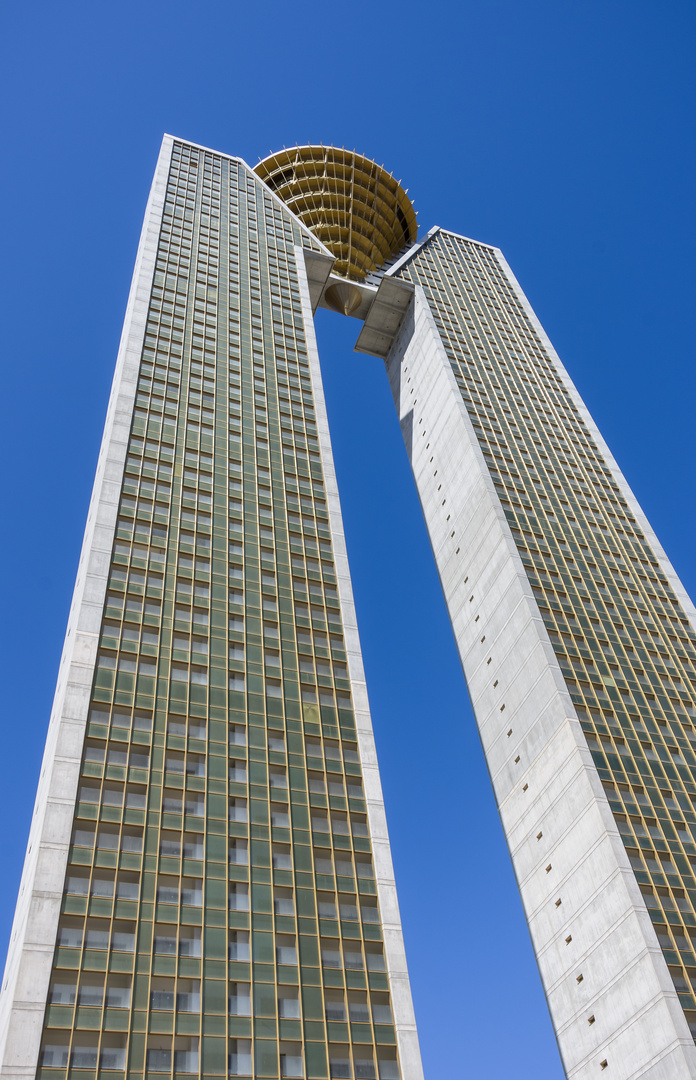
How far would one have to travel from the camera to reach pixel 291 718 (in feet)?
130

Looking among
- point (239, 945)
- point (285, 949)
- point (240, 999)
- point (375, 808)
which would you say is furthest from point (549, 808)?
point (240, 999)

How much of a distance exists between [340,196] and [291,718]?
7631 cm

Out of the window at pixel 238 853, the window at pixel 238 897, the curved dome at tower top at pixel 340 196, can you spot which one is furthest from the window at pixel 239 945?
the curved dome at tower top at pixel 340 196

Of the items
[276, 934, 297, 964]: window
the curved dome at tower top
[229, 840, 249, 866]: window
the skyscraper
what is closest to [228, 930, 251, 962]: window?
the skyscraper

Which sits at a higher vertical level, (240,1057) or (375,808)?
(375,808)

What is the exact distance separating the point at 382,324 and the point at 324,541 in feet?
153

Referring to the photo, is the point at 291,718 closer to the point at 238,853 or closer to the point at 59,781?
the point at 238,853

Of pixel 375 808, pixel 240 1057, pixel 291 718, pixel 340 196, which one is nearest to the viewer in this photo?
pixel 240 1057

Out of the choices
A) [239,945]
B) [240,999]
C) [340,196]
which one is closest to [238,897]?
[239,945]

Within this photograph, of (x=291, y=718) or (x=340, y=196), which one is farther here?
(x=340, y=196)

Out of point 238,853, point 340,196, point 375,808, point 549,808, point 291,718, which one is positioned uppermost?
point 340,196

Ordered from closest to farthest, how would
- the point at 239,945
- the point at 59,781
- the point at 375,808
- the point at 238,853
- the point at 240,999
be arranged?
the point at 240,999
the point at 239,945
the point at 59,781
the point at 238,853
the point at 375,808

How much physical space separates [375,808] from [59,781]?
1270 cm

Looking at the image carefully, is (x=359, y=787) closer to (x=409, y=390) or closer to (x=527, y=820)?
(x=527, y=820)
